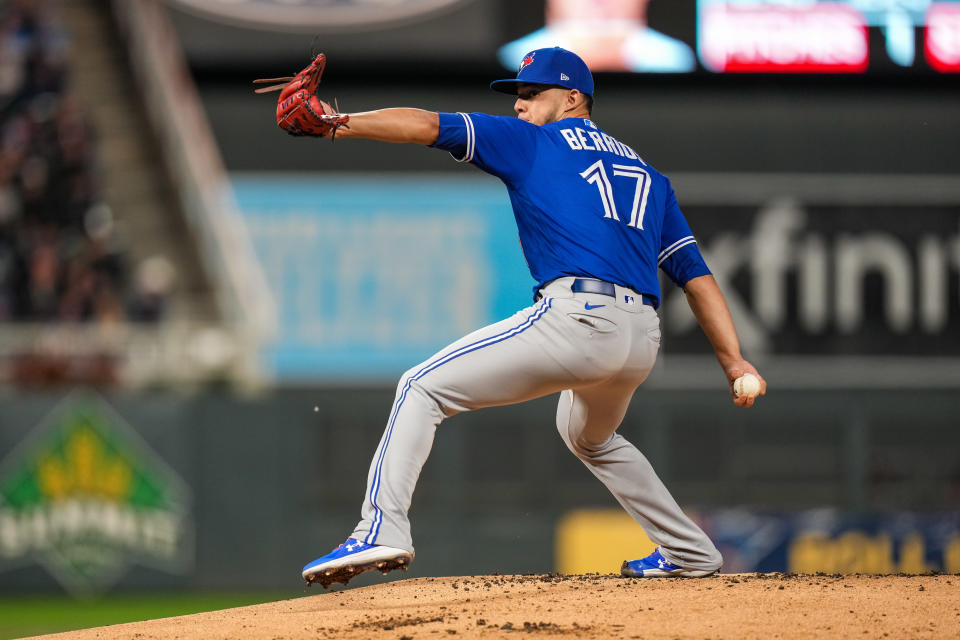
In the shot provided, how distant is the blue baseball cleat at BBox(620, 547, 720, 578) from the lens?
423 centimetres

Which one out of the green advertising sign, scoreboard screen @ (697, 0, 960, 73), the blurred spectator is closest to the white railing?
the blurred spectator

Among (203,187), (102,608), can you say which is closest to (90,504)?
(102,608)

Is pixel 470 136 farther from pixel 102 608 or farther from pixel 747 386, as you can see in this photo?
pixel 102 608

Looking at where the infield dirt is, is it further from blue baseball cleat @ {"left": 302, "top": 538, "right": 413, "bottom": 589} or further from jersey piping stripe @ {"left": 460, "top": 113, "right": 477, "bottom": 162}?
jersey piping stripe @ {"left": 460, "top": 113, "right": 477, "bottom": 162}

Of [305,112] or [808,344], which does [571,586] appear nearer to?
[305,112]

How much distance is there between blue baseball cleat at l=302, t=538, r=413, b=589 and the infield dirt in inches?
5.8

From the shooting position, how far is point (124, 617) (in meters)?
8.83

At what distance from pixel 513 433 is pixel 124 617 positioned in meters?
3.70

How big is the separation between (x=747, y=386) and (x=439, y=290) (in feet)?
27.0

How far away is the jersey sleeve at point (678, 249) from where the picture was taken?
4031 mm

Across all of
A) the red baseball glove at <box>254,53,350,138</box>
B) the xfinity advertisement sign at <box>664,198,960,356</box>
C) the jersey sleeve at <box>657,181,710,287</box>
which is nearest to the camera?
the red baseball glove at <box>254,53,350,138</box>

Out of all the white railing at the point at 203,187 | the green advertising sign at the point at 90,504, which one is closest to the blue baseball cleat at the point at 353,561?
the green advertising sign at the point at 90,504

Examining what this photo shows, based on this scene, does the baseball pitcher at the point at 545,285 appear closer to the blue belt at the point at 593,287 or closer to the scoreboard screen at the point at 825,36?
the blue belt at the point at 593,287

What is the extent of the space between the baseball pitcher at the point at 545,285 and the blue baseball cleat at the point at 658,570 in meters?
0.55
